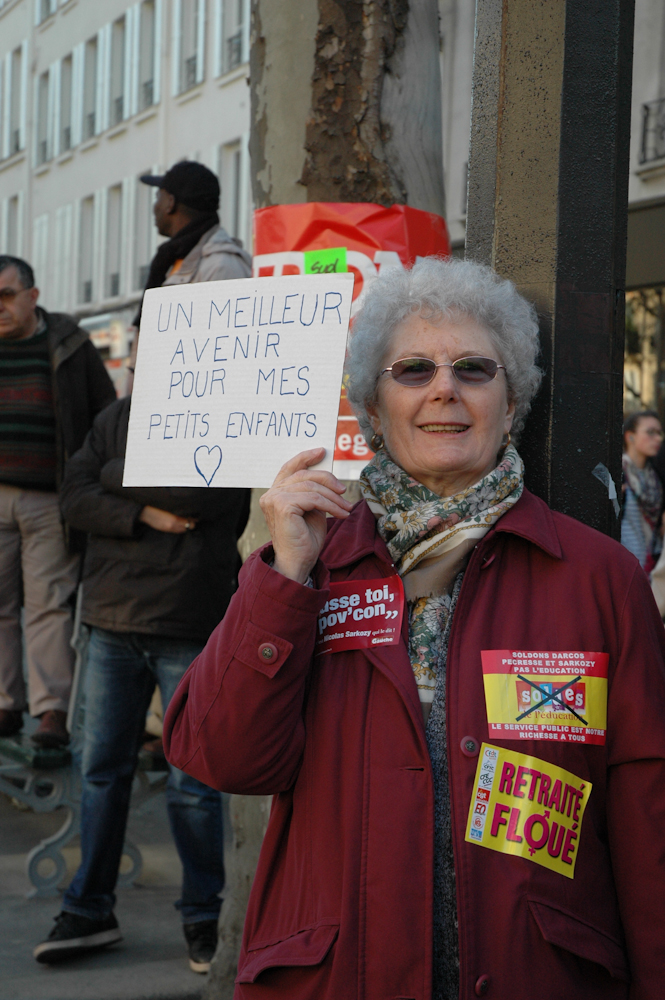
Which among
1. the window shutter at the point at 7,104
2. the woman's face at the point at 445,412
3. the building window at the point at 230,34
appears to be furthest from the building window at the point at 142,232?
the woman's face at the point at 445,412

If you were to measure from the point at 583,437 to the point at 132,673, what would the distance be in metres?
2.16

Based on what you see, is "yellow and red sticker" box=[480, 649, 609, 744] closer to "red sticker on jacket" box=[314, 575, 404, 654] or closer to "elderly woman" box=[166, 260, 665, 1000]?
"elderly woman" box=[166, 260, 665, 1000]

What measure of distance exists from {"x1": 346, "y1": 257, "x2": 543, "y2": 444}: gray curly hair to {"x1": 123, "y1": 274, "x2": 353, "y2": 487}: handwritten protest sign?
224 mm

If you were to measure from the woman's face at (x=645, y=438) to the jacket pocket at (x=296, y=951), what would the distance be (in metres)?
7.25

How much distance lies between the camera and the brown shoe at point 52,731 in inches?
200

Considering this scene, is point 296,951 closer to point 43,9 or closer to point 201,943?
point 201,943

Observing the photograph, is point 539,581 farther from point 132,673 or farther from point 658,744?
point 132,673

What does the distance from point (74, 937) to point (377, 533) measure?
96.9 inches

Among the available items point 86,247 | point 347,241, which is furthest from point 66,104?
point 347,241

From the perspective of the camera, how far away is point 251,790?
6.70ft

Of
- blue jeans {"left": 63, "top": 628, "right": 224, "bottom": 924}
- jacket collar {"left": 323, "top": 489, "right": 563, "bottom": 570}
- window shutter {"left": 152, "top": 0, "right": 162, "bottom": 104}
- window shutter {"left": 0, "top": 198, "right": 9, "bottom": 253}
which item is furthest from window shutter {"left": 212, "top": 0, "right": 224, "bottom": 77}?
jacket collar {"left": 323, "top": 489, "right": 563, "bottom": 570}

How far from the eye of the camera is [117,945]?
4.19 meters

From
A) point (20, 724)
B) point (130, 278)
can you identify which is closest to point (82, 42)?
point (130, 278)

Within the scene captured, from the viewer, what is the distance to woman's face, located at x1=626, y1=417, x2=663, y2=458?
877 centimetres
